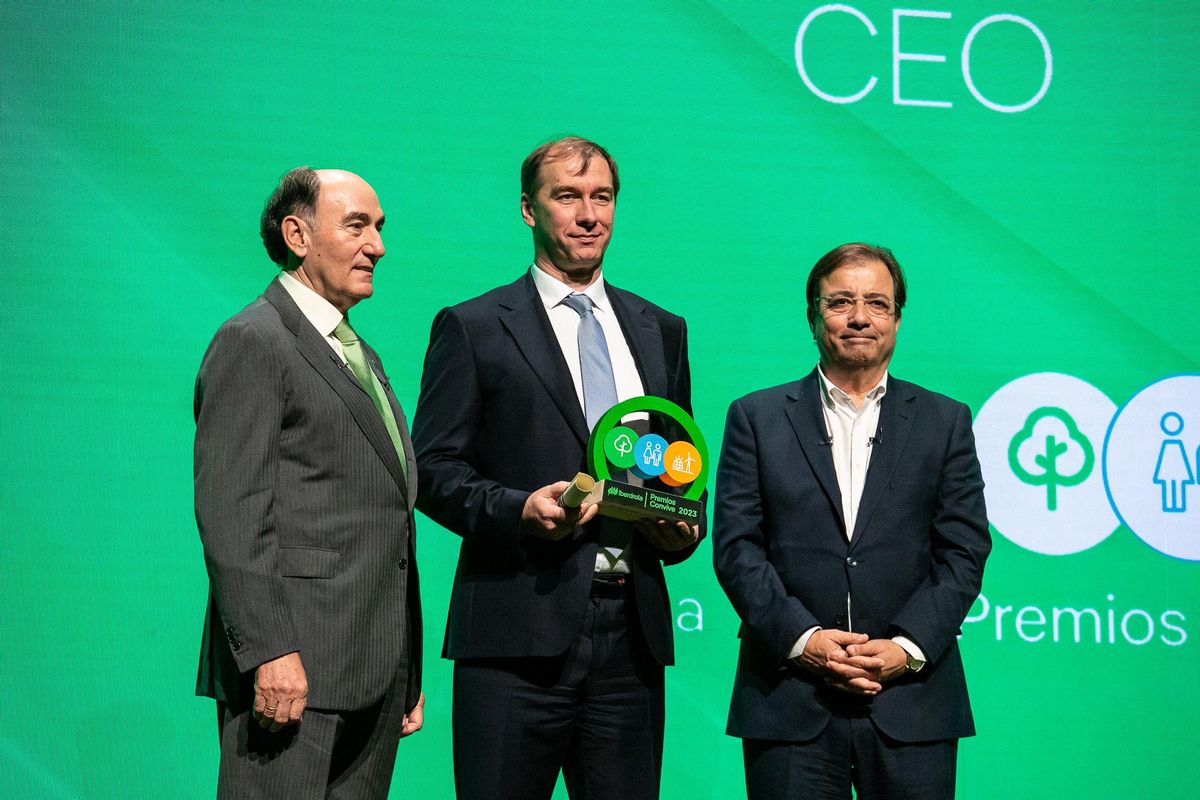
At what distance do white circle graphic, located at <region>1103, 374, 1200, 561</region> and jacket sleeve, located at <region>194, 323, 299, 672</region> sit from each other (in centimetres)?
308

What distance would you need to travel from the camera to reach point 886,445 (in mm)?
2898

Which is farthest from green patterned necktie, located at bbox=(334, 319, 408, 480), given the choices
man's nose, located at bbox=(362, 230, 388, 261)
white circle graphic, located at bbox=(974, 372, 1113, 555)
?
white circle graphic, located at bbox=(974, 372, 1113, 555)

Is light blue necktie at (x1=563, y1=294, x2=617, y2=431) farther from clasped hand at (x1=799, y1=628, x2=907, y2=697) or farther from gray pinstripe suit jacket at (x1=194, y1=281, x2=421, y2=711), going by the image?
clasped hand at (x1=799, y1=628, x2=907, y2=697)

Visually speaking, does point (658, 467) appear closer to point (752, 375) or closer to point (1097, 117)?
point (752, 375)

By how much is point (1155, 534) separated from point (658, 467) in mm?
2519

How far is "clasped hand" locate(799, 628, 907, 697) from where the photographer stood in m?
2.70

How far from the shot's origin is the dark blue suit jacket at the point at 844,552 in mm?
2766

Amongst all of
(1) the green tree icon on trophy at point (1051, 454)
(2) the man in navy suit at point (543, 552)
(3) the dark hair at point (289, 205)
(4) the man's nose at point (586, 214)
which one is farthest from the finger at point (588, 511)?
(1) the green tree icon on trophy at point (1051, 454)

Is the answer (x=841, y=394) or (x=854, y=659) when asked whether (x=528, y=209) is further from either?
(x=854, y=659)

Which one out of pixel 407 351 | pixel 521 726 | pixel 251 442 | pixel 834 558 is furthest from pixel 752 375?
pixel 251 442

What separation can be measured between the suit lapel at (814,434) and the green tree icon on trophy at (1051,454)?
1606 millimetres

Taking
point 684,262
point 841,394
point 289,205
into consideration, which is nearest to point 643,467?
point 841,394

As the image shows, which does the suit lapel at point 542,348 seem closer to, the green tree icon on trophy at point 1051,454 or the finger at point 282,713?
the finger at point 282,713

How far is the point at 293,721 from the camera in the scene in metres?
2.27
